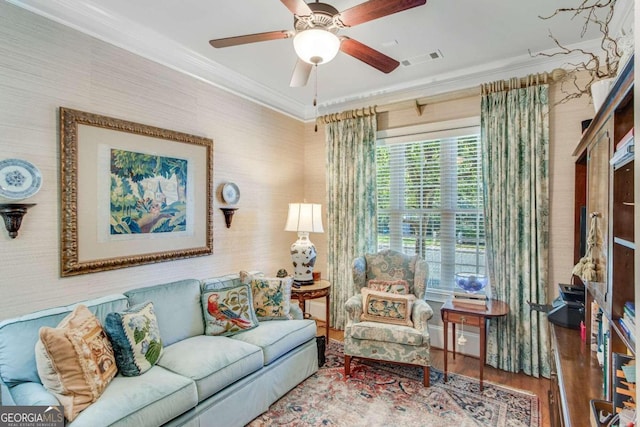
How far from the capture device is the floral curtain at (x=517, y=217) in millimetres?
2949

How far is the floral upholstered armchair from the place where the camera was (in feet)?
9.05

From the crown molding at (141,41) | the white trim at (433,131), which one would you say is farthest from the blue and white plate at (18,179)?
the white trim at (433,131)

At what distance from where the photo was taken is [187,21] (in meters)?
2.47

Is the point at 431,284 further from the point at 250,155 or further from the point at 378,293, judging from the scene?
the point at 250,155

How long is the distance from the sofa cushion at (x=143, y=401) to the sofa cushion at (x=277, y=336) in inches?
24.6

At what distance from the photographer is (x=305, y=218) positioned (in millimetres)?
3656

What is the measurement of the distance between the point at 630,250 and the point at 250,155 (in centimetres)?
333

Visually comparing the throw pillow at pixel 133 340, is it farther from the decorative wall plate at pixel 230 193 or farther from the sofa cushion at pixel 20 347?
the decorative wall plate at pixel 230 193

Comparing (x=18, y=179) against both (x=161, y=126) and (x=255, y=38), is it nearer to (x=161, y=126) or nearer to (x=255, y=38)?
(x=161, y=126)

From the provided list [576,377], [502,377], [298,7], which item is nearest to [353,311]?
[502,377]

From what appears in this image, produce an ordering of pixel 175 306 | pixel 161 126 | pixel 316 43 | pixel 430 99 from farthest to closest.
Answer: pixel 430 99 < pixel 161 126 < pixel 175 306 < pixel 316 43

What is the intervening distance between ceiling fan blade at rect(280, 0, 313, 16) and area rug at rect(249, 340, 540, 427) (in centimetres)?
261

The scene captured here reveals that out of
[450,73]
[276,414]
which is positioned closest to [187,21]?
[450,73]

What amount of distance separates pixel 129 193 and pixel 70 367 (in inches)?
54.7
